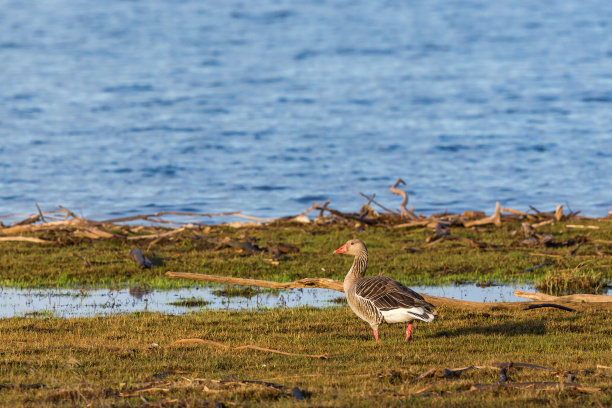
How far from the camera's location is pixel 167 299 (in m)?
15.3

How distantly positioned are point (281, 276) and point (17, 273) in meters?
5.30

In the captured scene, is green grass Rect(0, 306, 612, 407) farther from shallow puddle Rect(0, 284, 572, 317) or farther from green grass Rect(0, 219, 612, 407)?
shallow puddle Rect(0, 284, 572, 317)

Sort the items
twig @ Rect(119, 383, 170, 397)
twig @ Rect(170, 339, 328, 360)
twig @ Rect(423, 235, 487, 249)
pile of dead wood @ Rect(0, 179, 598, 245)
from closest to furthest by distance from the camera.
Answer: twig @ Rect(119, 383, 170, 397) → twig @ Rect(170, 339, 328, 360) → twig @ Rect(423, 235, 487, 249) → pile of dead wood @ Rect(0, 179, 598, 245)

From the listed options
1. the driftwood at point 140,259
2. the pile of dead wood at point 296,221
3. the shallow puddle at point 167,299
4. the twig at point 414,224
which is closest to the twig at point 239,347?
the shallow puddle at point 167,299

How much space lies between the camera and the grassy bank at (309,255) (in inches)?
667

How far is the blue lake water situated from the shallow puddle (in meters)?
13.1

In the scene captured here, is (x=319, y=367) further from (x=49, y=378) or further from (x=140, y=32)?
(x=140, y=32)

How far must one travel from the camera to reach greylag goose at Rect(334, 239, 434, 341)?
10812mm

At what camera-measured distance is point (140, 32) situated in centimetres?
7756

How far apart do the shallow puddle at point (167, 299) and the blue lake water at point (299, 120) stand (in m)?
13.1

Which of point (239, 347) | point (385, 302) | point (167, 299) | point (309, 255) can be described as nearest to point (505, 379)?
point (385, 302)

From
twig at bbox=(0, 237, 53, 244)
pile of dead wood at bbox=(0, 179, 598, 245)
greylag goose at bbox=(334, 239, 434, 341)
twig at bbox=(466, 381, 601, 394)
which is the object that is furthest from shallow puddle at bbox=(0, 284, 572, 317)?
twig at bbox=(466, 381, 601, 394)

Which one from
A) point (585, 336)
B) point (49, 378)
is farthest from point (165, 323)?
point (585, 336)

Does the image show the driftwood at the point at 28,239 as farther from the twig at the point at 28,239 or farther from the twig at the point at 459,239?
the twig at the point at 459,239
